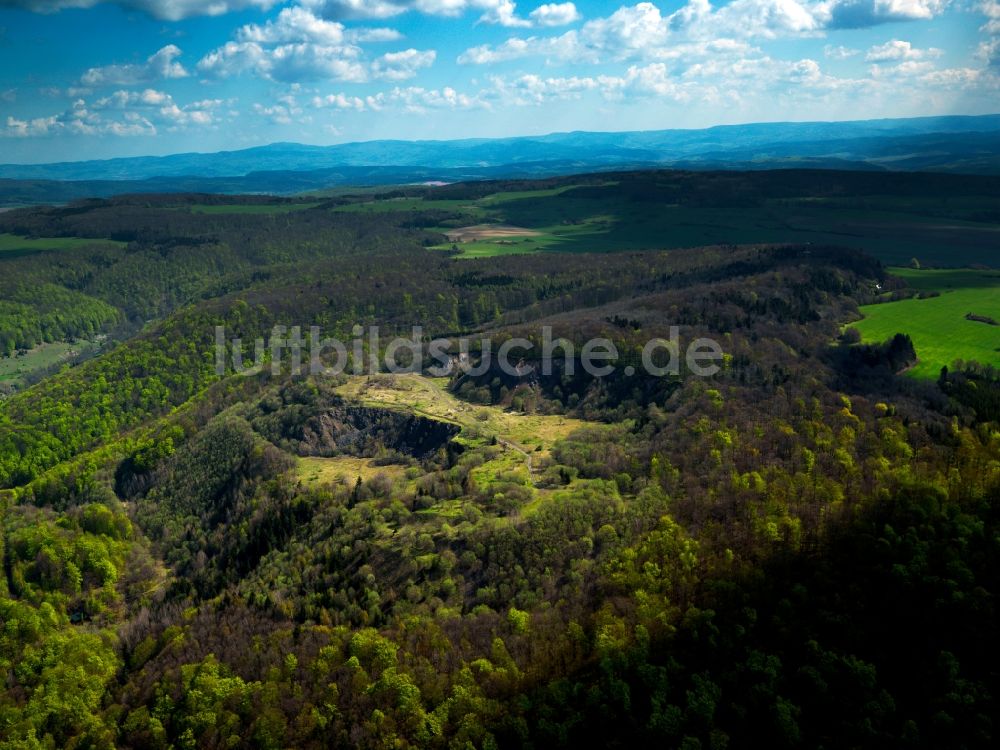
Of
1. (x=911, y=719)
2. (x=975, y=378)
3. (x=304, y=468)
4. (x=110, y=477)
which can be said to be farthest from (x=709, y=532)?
(x=110, y=477)

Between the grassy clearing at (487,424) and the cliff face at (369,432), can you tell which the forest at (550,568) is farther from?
the grassy clearing at (487,424)

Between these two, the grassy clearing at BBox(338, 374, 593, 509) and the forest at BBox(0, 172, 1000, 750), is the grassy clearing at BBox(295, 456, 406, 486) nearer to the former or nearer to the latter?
the forest at BBox(0, 172, 1000, 750)

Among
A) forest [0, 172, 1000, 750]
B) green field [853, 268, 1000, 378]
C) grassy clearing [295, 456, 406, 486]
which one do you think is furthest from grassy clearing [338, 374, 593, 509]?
green field [853, 268, 1000, 378]

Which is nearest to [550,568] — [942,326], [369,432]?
[369,432]

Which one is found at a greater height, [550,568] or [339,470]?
[550,568]

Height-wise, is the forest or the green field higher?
the green field

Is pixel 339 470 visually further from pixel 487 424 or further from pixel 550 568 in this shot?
pixel 550 568

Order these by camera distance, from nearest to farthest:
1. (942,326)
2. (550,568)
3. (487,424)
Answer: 1. (550,568)
2. (487,424)
3. (942,326)

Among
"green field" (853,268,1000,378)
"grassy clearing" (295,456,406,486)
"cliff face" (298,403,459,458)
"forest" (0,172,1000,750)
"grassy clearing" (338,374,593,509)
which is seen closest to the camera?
"forest" (0,172,1000,750)
